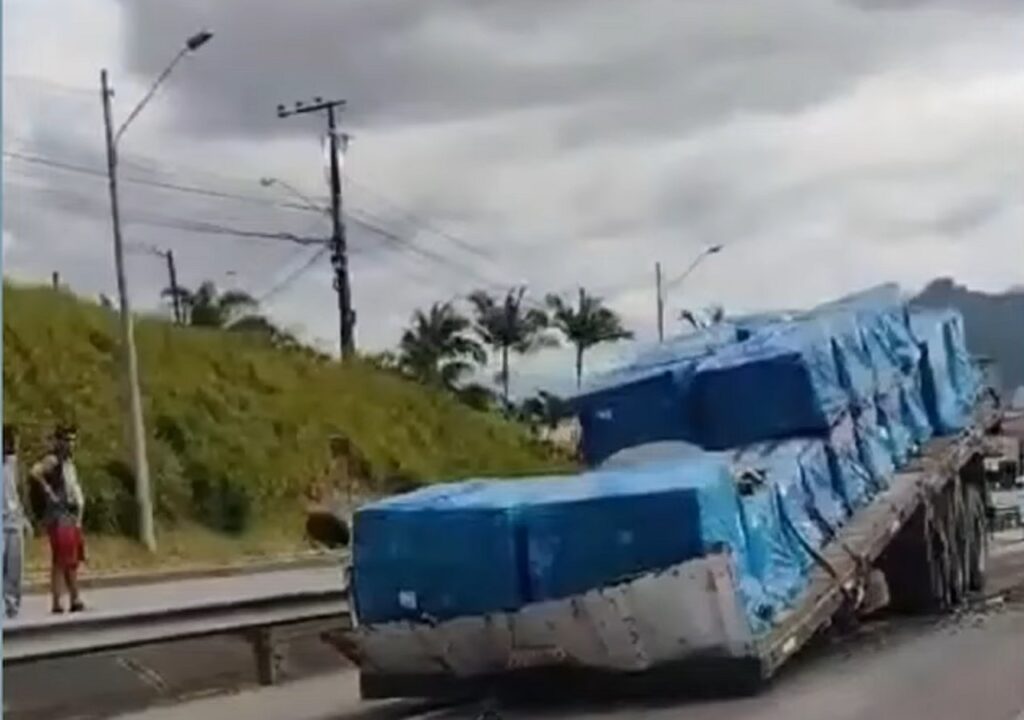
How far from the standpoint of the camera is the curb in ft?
94.4

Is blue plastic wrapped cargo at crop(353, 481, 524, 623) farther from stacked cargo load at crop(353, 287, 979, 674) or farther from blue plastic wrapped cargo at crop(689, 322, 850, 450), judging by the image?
blue plastic wrapped cargo at crop(689, 322, 850, 450)

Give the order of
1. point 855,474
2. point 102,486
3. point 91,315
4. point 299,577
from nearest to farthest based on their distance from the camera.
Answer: point 855,474, point 299,577, point 102,486, point 91,315

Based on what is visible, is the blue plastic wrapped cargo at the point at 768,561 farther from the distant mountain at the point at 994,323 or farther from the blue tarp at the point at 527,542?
the distant mountain at the point at 994,323

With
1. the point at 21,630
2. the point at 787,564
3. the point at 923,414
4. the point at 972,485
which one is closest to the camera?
the point at 21,630

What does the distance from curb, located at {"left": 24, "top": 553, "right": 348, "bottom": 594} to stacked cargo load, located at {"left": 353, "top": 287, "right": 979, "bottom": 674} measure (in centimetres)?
1183

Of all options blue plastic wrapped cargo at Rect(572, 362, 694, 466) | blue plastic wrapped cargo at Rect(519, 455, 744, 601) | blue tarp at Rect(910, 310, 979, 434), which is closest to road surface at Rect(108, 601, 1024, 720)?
blue plastic wrapped cargo at Rect(519, 455, 744, 601)

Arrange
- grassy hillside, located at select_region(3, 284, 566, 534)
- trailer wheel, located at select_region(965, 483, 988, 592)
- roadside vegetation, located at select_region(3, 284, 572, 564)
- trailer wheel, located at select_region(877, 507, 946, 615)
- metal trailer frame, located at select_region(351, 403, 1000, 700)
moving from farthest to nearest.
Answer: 1. grassy hillside, located at select_region(3, 284, 566, 534)
2. roadside vegetation, located at select_region(3, 284, 572, 564)
3. trailer wheel, located at select_region(965, 483, 988, 592)
4. trailer wheel, located at select_region(877, 507, 946, 615)
5. metal trailer frame, located at select_region(351, 403, 1000, 700)

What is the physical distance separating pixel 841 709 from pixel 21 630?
4.70 m

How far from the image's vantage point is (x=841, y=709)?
12734 mm

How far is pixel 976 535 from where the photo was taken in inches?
845

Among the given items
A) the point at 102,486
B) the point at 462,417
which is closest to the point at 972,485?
the point at 102,486

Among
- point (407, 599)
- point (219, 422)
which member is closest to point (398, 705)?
point (407, 599)

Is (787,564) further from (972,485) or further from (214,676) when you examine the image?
(972,485)

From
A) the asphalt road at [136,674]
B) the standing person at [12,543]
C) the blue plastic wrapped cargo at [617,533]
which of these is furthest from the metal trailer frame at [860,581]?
the standing person at [12,543]
